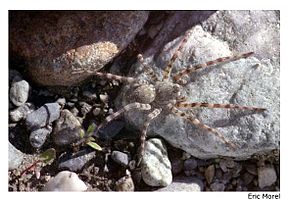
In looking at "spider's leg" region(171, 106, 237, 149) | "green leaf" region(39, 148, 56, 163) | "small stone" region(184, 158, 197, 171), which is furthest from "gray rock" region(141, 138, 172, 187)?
"green leaf" region(39, 148, 56, 163)

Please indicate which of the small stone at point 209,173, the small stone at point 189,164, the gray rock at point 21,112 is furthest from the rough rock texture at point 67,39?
the small stone at point 209,173

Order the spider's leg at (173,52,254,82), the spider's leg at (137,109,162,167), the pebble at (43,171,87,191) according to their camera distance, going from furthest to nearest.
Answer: the spider's leg at (173,52,254,82), the spider's leg at (137,109,162,167), the pebble at (43,171,87,191)

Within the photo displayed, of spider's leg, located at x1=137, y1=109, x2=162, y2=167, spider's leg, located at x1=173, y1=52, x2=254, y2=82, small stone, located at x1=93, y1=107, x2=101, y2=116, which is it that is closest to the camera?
spider's leg, located at x1=137, y1=109, x2=162, y2=167

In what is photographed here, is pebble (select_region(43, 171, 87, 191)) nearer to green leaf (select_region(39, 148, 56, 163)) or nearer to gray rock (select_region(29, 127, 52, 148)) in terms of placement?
green leaf (select_region(39, 148, 56, 163))

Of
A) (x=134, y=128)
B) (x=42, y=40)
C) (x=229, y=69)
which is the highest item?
(x=42, y=40)

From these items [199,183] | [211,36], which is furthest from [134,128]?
[211,36]

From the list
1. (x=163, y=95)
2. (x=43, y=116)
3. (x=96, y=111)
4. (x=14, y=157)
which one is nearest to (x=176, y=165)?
(x=163, y=95)
